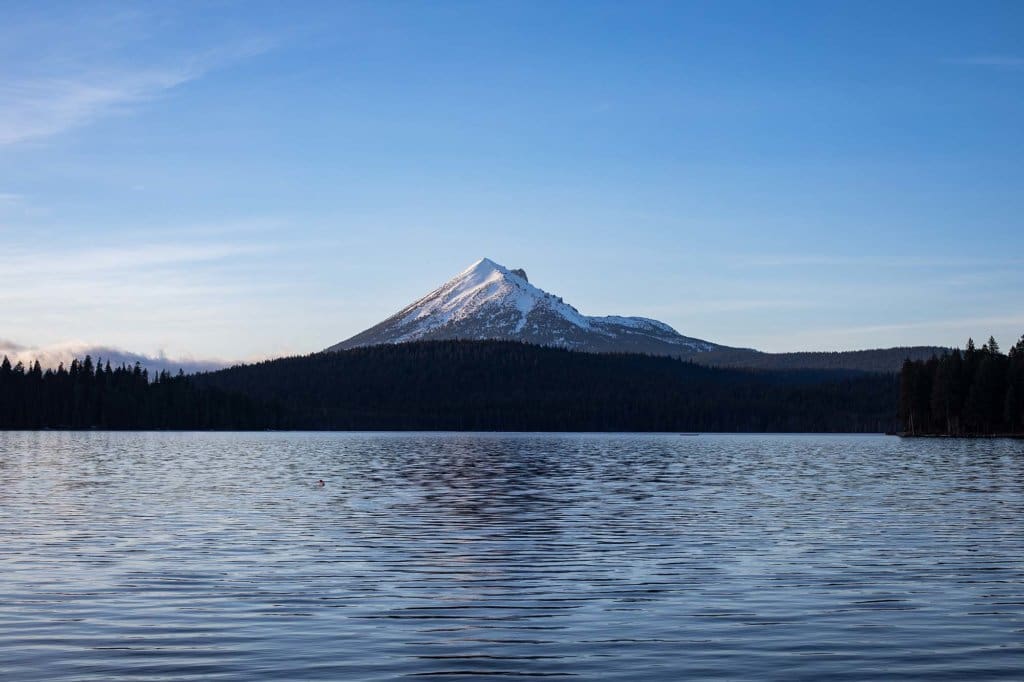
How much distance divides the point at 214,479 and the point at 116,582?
45.6m

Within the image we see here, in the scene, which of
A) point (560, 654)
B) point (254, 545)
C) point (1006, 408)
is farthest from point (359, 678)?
point (1006, 408)

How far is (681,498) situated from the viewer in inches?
2340

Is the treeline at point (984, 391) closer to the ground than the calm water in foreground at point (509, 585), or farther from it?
farther from it

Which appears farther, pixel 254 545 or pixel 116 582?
pixel 254 545

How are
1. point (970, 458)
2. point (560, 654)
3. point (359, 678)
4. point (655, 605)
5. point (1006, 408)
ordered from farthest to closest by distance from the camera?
point (1006, 408) → point (970, 458) → point (655, 605) → point (560, 654) → point (359, 678)

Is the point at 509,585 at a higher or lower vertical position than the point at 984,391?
lower

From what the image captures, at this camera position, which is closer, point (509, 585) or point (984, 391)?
point (509, 585)

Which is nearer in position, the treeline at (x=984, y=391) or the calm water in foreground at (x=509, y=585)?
the calm water in foreground at (x=509, y=585)

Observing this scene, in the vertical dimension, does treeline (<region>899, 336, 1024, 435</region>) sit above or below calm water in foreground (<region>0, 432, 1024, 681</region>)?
above

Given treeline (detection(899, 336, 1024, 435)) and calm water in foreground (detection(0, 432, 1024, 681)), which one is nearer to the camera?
calm water in foreground (detection(0, 432, 1024, 681))

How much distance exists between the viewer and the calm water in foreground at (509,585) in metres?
20.8

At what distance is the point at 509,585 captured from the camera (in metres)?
29.5

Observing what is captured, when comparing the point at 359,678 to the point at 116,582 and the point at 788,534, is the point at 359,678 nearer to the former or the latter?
the point at 116,582

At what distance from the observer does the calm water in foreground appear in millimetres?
20781
